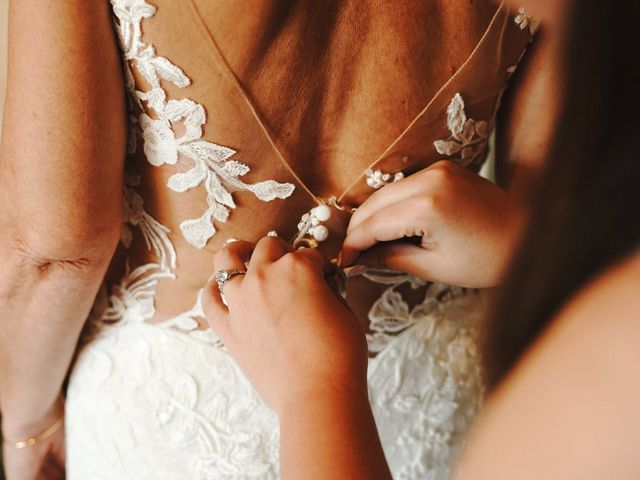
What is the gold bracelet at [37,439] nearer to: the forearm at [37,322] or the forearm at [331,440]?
the forearm at [37,322]

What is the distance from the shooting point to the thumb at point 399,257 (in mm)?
792

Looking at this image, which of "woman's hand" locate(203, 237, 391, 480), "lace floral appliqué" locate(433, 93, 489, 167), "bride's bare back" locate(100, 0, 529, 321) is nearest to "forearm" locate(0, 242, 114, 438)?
"bride's bare back" locate(100, 0, 529, 321)

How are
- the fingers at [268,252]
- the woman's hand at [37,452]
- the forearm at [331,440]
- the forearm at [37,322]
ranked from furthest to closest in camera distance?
the woman's hand at [37,452], the forearm at [37,322], the fingers at [268,252], the forearm at [331,440]

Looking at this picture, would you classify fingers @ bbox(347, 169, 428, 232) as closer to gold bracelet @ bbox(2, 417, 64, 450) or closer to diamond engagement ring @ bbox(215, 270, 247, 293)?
diamond engagement ring @ bbox(215, 270, 247, 293)

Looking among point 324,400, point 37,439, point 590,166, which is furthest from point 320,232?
point 37,439

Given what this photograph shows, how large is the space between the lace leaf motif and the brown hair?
35 cm

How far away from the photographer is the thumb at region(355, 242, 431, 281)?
79cm

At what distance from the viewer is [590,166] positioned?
0.52 metres

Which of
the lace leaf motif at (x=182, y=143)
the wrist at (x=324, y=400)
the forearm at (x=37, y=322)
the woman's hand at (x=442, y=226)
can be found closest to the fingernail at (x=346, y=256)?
the woman's hand at (x=442, y=226)

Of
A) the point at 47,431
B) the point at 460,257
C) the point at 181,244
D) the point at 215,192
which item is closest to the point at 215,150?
the point at 215,192

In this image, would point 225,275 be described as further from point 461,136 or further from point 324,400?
point 461,136

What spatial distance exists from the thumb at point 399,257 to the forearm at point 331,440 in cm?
22

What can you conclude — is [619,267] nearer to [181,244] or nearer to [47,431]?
[181,244]

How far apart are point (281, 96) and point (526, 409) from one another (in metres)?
0.43
